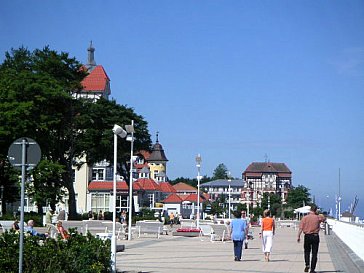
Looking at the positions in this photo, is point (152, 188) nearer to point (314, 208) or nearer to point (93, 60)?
point (93, 60)

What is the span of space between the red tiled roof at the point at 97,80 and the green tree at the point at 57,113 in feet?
83.1

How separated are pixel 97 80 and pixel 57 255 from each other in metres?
84.1

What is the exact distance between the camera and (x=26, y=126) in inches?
2087

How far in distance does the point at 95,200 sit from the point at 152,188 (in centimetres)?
2521

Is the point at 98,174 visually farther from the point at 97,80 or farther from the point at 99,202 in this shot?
the point at 97,80

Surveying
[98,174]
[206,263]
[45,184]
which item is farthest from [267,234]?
[98,174]

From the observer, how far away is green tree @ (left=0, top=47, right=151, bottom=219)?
176 ft

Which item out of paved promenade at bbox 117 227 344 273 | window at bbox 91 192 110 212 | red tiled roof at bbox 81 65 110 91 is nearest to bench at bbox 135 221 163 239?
paved promenade at bbox 117 227 344 273

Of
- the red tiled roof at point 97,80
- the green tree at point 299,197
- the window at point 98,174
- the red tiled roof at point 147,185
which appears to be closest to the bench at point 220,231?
the red tiled roof at point 97,80

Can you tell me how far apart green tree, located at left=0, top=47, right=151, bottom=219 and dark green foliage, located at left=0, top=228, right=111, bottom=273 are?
38467mm

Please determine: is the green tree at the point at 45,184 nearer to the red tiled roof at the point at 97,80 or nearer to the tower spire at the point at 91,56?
the red tiled roof at the point at 97,80

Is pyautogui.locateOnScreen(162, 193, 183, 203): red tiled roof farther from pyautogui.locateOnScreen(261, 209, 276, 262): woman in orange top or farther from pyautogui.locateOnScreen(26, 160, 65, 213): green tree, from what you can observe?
pyautogui.locateOnScreen(261, 209, 276, 262): woman in orange top

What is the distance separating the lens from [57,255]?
1280 centimetres

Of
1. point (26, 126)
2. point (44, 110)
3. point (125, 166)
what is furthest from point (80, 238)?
point (125, 166)
